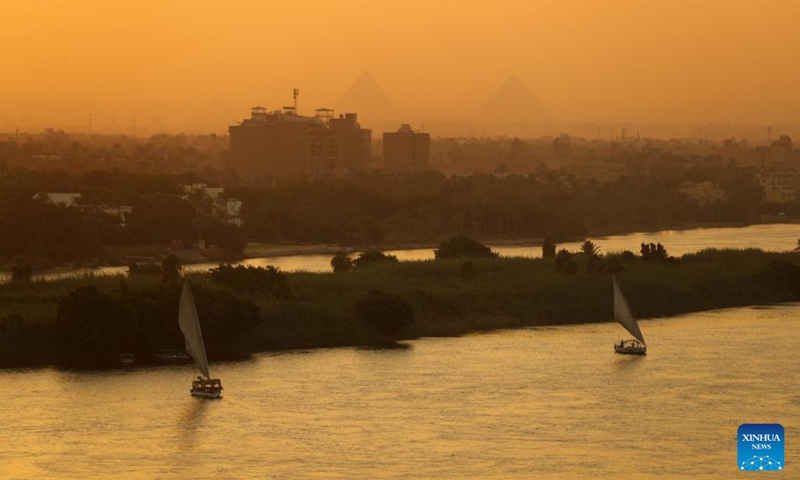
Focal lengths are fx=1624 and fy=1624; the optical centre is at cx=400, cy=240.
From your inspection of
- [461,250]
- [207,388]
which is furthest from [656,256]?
[207,388]

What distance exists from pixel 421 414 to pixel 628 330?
789 cm

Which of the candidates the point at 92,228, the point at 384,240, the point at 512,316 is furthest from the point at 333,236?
the point at 512,316

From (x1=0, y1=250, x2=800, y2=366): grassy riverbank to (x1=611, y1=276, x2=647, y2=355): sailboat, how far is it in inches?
128

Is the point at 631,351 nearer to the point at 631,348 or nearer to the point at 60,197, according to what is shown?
the point at 631,348

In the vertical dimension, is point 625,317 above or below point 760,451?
above

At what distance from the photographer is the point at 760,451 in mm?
16438

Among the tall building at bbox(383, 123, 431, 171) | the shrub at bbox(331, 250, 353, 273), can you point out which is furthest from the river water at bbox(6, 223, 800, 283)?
the tall building at bbox(383, 123, 431, 171)

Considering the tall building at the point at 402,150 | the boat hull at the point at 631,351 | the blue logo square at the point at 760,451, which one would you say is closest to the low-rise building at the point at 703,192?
the tall building at the point at 402,150

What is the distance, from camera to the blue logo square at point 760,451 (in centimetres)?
1642

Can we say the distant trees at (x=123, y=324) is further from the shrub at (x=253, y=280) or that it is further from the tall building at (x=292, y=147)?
the tall building at (x=292, y=147)

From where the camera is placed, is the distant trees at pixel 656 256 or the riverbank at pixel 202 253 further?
the riverbank at pixel 202 253

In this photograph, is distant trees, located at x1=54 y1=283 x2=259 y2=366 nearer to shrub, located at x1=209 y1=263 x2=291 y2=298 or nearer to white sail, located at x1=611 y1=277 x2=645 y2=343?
shrub, located at x1=209 y1=263 x2=291 y2=298

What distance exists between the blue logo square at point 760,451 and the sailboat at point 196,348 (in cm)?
711

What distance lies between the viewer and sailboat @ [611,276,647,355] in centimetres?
2603
